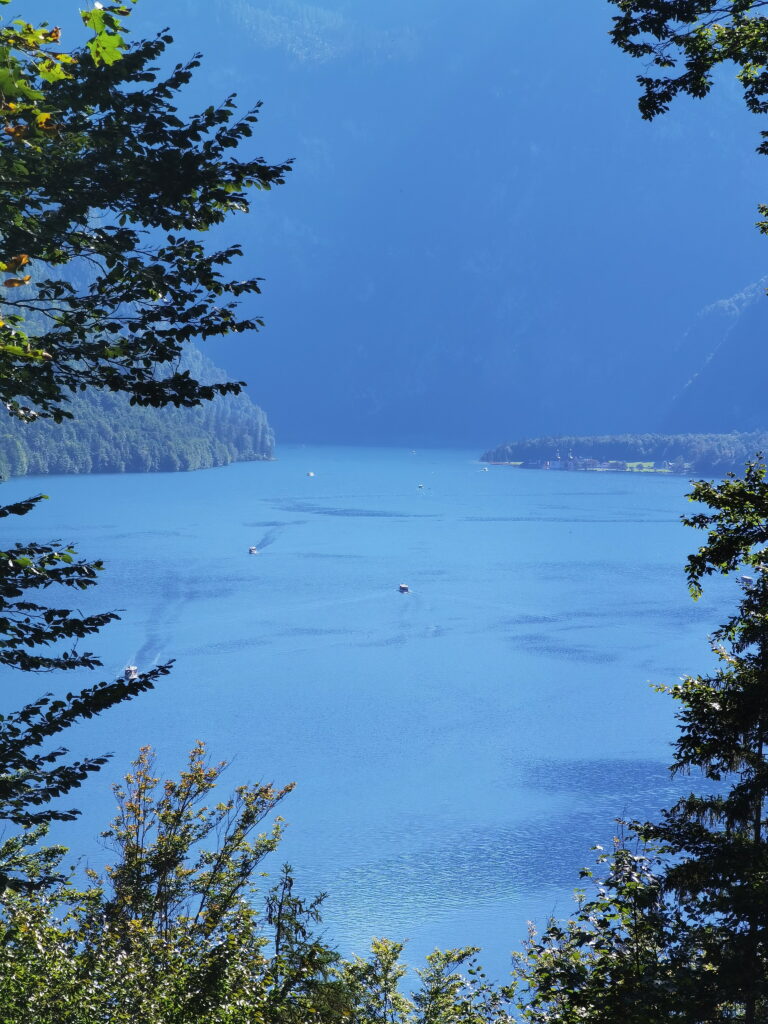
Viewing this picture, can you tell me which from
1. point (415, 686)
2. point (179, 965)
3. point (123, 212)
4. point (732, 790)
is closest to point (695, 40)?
point (123, 212)

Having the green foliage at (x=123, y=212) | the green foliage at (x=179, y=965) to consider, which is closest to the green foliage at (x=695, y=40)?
the green foliage at (x=123, y=212)

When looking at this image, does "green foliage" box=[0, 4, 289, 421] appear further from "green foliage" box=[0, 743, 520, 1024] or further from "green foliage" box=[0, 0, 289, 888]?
"green foliage" box=[0, 743, 520, 1024]

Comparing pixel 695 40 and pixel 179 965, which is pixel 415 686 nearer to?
pixel 179 965

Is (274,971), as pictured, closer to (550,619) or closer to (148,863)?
(148,863)

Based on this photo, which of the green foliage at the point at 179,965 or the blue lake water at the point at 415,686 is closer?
the green foliage at the point at 179,965

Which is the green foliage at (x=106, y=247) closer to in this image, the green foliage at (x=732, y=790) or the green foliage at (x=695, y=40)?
the green foliage at (x=695, y=40)

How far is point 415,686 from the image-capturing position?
6288cm

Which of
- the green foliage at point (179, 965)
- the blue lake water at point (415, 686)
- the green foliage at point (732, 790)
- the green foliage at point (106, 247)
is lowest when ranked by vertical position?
the blue lake water at point (415, 686)

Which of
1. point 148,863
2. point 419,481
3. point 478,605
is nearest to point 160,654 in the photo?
point 478,605

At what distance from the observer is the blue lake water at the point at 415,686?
39.6 meters

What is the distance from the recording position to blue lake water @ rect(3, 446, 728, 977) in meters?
39.6

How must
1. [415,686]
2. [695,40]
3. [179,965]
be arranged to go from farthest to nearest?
[415,686]
[179,965]
[695,40]

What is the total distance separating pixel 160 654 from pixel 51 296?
191 ft

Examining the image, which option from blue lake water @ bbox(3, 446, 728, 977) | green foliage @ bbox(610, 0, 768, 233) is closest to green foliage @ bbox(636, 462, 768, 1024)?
green foliage @ bbox(610, 0, 768, 233)
